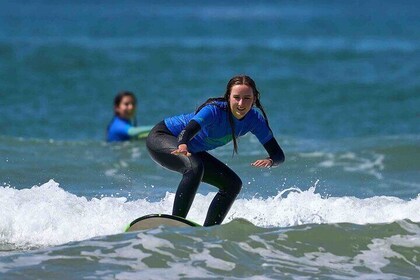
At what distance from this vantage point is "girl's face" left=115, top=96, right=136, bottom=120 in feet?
56.7

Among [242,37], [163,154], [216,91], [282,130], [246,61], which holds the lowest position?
[163,154]

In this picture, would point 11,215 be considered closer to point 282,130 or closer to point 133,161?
point 133,161

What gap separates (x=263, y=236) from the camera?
29.2 ft

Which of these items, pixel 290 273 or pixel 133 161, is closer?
pixel 290 273

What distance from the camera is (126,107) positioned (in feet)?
56.8

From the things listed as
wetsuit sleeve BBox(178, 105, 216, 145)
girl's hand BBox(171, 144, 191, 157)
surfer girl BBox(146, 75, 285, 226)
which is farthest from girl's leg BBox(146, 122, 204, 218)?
girl's hand BBox(171, 144, 191, 157)

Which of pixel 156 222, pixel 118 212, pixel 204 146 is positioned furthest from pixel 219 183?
pixel 118 212

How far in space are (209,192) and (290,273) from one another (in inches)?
154

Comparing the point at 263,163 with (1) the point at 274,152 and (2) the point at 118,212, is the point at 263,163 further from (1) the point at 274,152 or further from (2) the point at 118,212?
(2) the point at 118,212

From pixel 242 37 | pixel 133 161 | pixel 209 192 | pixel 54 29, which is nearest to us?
pixel 209 192

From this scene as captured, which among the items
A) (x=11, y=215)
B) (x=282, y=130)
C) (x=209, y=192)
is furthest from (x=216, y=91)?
(x=11, y=215)

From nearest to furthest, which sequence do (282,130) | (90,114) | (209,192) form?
(209,192) < (282,130) < (90,114)

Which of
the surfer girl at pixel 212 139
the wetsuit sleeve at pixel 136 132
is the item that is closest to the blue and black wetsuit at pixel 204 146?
the surfer girl at pixel 212 139

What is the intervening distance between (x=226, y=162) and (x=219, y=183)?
647cm
